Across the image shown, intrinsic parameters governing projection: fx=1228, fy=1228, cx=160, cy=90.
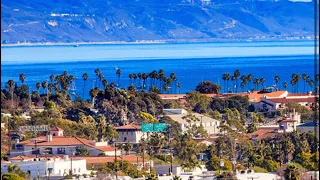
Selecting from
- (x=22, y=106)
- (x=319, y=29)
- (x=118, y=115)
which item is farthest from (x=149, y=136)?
(x=319, y=29)

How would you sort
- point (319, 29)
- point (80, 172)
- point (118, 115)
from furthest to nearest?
point (118, 115)
point (80, 172)
point (319, 29)

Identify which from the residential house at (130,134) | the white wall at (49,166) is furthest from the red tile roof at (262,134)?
the white wall at (49,166)

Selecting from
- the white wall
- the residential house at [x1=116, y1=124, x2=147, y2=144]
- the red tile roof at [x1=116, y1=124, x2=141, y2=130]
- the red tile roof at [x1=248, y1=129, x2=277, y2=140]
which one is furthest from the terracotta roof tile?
the red tile roof at [x1=248, y1=129, x2=277, y2=140]

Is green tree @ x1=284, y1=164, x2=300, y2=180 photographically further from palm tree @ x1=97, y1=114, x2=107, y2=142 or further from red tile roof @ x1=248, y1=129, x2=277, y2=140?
palm tree @ x1=97, y1=114, x2=107, y2=142

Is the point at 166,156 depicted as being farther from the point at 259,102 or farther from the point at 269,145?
the point at 259,102

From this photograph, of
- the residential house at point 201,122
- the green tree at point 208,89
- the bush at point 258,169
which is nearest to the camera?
the bush at point 258,169

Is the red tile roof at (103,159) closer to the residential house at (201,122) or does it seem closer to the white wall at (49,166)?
the white wall at (49,166)

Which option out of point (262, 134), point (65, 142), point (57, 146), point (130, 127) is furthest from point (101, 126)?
point (262, 134)
